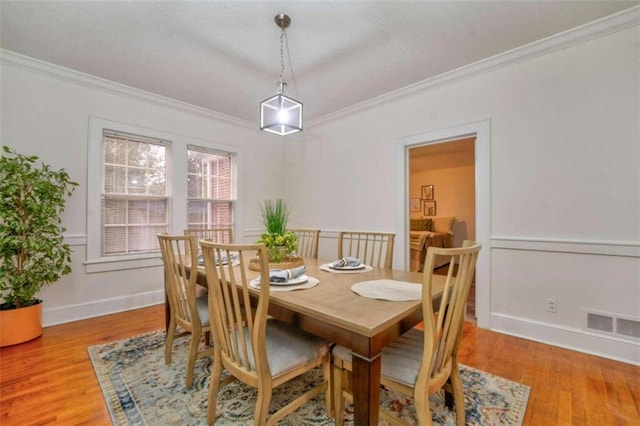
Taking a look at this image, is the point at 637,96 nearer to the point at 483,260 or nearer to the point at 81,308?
the point at 483,260

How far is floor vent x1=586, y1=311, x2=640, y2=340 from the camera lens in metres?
2.06

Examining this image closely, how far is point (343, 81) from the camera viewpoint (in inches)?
120

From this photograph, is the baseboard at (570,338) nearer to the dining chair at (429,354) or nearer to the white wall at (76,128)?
the dining chair at (429,354)

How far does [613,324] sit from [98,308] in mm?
4664

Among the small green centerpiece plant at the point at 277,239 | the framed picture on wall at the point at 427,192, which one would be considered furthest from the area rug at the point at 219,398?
the framed picture on wall at the point at 427,192

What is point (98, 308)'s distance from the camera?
3.01 meters

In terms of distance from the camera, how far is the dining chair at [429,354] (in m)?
1.10

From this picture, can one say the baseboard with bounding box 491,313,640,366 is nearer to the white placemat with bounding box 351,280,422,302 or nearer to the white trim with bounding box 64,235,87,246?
the white placemat with bounding box 351,280,422,302

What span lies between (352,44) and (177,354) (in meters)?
2.87

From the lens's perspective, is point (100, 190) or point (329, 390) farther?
point (100, 190)

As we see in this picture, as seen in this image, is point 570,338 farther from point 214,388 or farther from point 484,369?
point 214,388

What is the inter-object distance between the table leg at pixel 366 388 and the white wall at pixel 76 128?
315 cm

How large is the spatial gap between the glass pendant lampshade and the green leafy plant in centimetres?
199

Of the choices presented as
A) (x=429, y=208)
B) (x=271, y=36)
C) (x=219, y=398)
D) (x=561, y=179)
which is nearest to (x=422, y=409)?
(x=219, y=398)
